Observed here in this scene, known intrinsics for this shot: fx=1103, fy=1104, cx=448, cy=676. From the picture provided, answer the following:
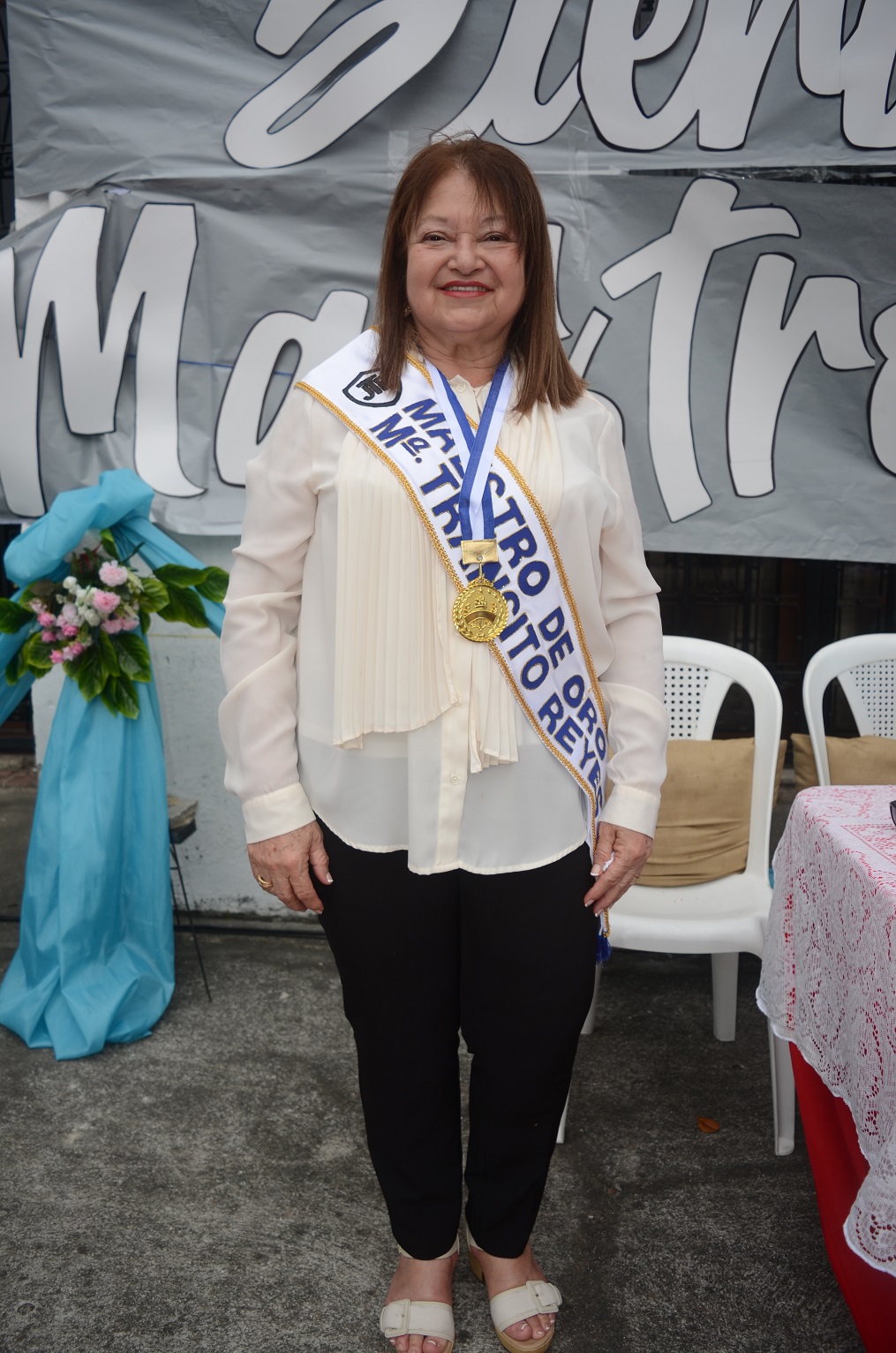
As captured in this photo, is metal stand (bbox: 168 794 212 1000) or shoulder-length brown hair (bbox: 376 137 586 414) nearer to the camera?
shoulder-length brown hair (bbox: 376 137 586 414)

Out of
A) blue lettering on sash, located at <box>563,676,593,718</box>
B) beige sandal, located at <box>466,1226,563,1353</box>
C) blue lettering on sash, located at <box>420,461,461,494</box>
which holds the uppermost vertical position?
blue lettering on sash, located at <box>420,461,461,494</box>

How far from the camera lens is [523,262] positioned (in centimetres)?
162

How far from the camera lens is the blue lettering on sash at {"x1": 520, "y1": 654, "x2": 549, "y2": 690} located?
1.59 m

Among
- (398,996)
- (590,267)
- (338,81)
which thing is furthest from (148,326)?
(398,996)

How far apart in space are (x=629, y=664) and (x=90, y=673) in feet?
5.43

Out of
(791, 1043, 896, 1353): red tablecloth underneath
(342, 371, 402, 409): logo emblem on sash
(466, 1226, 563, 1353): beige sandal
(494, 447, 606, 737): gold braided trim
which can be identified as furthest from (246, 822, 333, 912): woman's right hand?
(791, 1043, 896, 1353): red tablecloth underneath

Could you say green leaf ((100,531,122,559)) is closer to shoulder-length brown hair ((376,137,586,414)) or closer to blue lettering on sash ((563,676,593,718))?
shoulder-length brown hair ((376,137,586,414))

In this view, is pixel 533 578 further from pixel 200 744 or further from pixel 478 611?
pixel 200 744

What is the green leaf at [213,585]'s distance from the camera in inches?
117

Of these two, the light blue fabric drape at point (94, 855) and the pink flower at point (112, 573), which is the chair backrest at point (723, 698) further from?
the pink flower at point (112, 573)

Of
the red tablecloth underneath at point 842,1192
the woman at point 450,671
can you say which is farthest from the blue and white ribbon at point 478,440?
the red tablecloth underneath at point 842,1192

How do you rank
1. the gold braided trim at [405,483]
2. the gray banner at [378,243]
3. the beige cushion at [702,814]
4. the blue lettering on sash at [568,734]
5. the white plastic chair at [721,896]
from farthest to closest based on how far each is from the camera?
the gray banner at [378,243] → the beige cushion at [702,814] → the white plastic chair at [721,896] → the blue lettering on sash at [568,734] → the gold braided trim at [405,483]

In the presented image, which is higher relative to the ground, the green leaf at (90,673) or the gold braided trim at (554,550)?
the gold braided trim at (554,550)

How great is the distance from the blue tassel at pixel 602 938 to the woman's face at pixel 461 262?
94 cm
